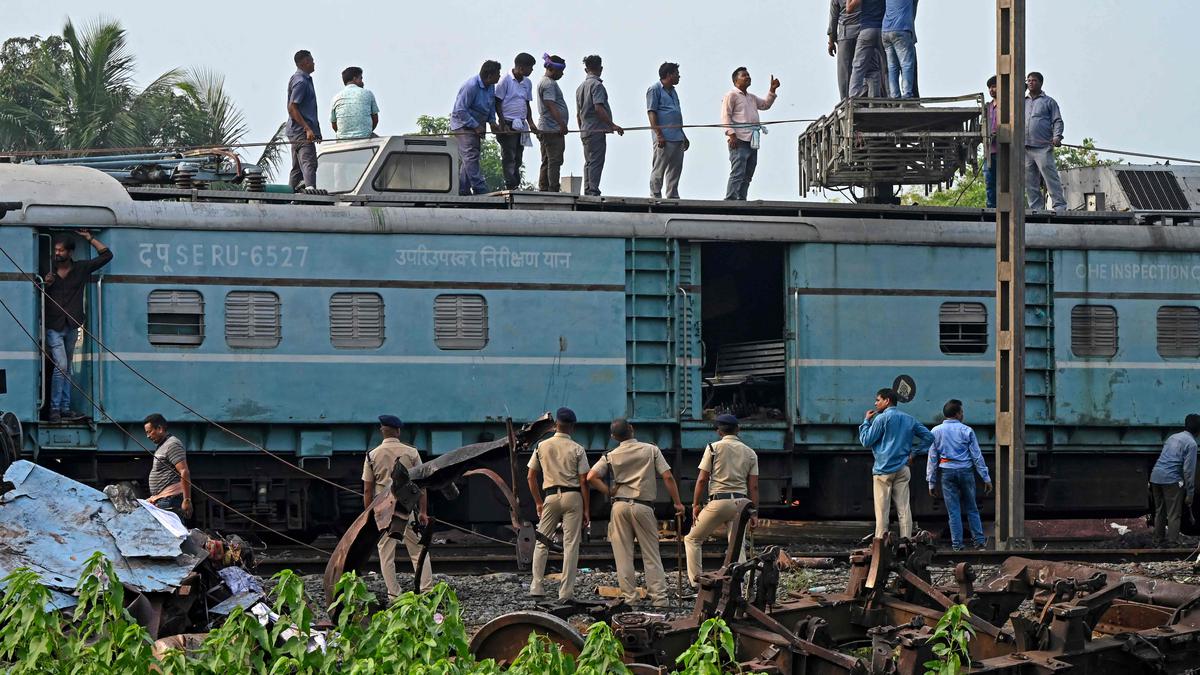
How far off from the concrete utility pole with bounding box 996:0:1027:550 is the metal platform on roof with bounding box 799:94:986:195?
1.18 ft

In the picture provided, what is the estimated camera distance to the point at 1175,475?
17.1 metres

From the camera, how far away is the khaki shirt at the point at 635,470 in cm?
1294

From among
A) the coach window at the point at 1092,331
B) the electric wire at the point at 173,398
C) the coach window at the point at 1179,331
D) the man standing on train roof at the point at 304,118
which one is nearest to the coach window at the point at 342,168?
the man standing on train roof at the point at 304,118

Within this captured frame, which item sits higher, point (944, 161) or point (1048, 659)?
point (944, 161)

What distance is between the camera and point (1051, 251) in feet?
59.0

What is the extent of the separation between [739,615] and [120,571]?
12.7 ft

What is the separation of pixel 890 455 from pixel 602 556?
3.01m

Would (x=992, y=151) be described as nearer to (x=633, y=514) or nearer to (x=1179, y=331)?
(x=1179, y=331)

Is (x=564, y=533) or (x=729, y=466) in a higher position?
(x=729, y=466)

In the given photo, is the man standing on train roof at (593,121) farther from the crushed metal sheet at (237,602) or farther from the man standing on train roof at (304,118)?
the crushed metal sheet at (237,602)

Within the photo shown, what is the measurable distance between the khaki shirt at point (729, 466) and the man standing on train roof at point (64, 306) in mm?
6487

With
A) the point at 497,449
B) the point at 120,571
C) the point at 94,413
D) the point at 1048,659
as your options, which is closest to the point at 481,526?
the point at 94,413

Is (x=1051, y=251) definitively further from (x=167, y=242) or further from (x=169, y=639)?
(x=169, y=639)

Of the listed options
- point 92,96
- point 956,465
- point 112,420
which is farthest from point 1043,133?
point 92,96
